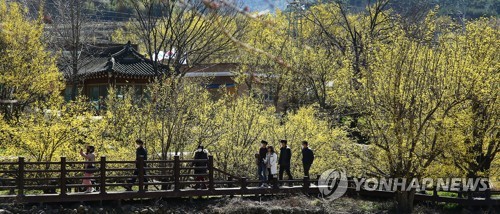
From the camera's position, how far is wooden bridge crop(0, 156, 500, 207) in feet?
53.1

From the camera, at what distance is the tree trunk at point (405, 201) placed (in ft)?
60.7

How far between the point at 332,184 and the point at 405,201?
2.04 metres

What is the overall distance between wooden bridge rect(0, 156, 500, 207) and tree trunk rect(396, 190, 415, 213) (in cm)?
69

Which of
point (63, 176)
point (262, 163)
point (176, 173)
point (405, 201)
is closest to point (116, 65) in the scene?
point (262, 163)

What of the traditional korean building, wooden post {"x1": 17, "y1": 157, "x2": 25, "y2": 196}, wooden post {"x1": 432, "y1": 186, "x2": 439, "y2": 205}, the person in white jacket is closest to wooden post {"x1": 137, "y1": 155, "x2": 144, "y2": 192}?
wooden post {"x1": 17, "y1": 157, "x2": 25, "y2": 196}

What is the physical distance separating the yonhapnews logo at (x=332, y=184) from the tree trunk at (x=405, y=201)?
155 centimetres

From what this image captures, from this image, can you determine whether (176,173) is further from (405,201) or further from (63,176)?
(405,201)

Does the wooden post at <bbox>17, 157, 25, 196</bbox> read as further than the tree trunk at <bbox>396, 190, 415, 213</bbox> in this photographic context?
No

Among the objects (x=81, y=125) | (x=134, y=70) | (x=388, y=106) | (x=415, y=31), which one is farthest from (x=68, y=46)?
(x=388, y=106)

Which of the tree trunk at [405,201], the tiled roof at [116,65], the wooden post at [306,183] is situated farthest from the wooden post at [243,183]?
the tiled roof at [116,65]

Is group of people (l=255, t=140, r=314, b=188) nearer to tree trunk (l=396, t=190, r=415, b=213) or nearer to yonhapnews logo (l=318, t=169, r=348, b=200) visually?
yonhapnews logo (l=318, t=169, r=348, b=200)

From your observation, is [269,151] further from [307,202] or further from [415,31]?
[415,31]

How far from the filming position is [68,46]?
32531 mm

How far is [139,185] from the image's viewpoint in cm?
1716
